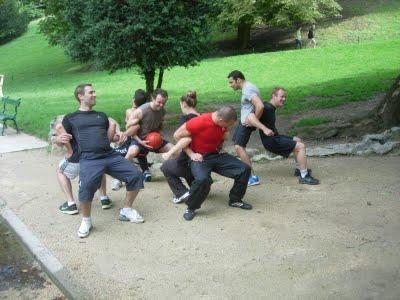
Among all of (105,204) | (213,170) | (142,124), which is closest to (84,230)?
(105,204)

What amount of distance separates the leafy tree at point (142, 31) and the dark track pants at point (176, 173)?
4.62 meters

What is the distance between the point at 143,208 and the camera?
6973 mm

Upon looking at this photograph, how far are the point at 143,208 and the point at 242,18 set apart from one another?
28379 millimetres

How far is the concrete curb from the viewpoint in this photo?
4.85m

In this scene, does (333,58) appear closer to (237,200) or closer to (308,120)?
(308,120)

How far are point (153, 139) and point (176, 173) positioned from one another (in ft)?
3.40

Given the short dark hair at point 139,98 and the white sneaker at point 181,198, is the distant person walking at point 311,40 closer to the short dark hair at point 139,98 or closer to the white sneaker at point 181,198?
the short dark hair at point 139,98

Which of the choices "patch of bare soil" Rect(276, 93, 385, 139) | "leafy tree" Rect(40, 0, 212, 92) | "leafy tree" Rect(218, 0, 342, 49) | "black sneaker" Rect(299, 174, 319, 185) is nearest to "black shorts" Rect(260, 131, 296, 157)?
"black sneaker" Rect(299, 174, 319, 185)

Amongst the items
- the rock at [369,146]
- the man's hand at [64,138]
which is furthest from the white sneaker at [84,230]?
the rock at [369,146]

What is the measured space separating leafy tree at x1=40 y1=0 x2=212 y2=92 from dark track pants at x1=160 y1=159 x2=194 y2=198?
4.62 m

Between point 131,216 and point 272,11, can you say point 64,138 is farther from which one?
point 272,11

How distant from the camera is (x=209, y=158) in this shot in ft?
→ 21.3

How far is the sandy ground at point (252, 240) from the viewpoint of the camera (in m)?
4.67

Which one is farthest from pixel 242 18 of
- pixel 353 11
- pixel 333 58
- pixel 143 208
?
pixel 143 208
